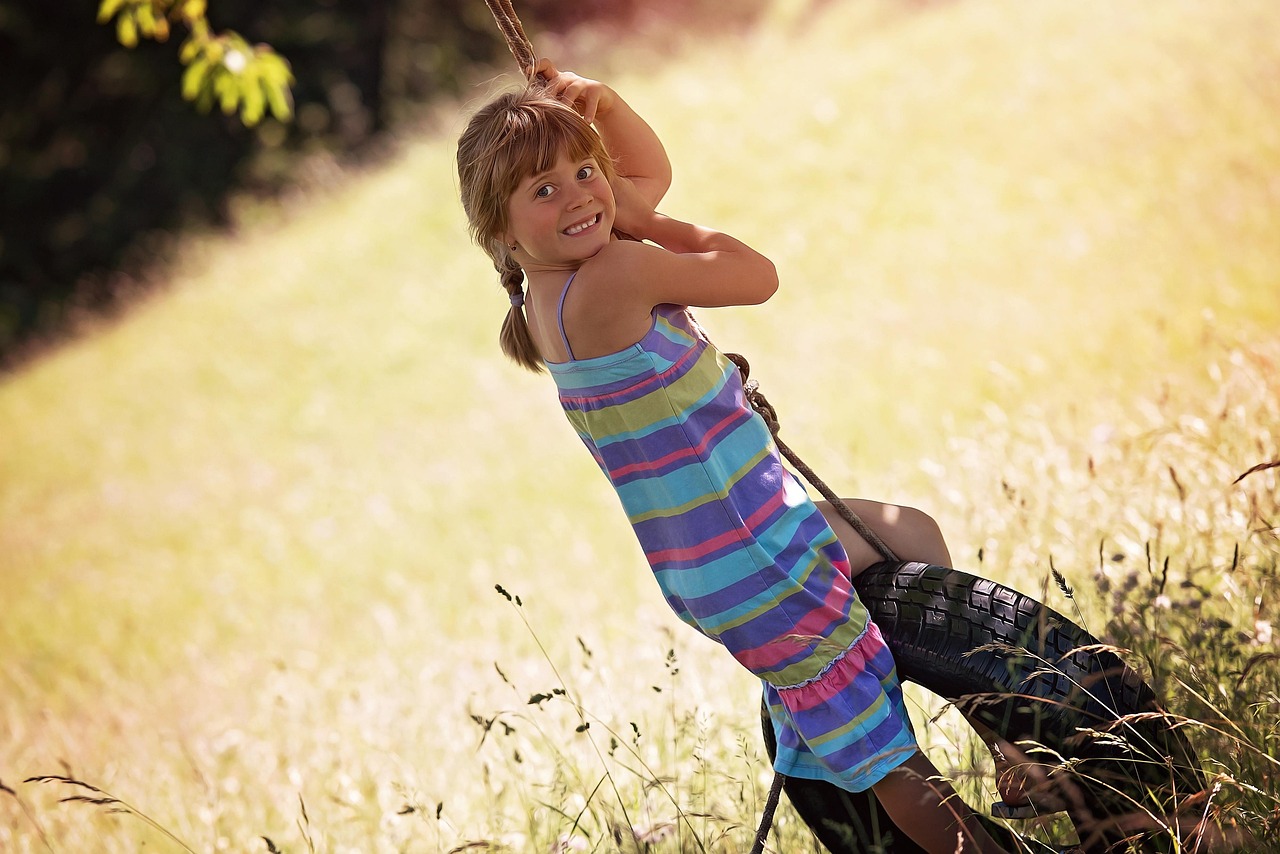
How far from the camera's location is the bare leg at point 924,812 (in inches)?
84.7

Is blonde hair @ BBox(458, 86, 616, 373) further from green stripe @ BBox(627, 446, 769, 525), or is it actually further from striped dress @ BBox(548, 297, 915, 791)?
green stripe @ BBox(627, 446, 769, 525)

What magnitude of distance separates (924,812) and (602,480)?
5837 millimetres

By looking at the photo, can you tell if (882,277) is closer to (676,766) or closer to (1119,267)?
(1119,267)

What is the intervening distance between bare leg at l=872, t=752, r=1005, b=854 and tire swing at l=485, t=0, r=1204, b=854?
0.27 feet

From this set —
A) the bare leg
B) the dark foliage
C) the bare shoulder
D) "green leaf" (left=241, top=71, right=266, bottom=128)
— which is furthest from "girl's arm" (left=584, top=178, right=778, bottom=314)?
the dark foliage

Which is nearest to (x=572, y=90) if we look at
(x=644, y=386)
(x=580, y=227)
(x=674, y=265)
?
(x=580, y=227)

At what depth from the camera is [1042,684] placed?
2068 millimetres

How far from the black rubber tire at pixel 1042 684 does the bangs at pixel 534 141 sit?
43.4 inches

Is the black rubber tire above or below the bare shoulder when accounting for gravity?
below

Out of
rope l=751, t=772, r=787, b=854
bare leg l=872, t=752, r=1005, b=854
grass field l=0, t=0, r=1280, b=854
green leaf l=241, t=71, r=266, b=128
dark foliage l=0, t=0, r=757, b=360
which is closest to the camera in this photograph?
bare leg l=872, t=752, r=1005, b=854

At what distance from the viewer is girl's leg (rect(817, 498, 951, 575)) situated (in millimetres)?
2385

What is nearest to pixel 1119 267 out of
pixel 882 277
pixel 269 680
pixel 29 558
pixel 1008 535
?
pixel 882 277

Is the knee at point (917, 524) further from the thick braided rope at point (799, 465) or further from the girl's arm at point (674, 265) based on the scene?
the girl's arm at point (674, 265)

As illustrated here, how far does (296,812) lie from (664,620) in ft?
5.92
